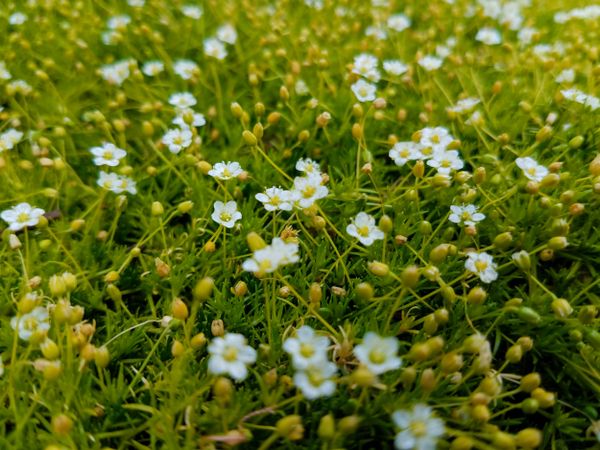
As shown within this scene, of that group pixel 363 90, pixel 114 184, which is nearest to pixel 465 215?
pixel 363 90

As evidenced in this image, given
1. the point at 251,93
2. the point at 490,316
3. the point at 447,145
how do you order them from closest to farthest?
the point at 490,316 → the point at 447,145 → the point at 251,93

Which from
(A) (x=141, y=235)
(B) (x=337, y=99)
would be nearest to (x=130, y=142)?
(A) (x=141, y=235)

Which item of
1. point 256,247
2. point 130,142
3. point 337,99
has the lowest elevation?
point 256,247

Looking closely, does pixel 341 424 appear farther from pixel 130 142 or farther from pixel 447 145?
pixel 130 142

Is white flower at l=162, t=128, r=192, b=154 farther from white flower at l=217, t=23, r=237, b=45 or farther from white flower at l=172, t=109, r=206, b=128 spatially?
white flower at l=217, t=23, r=237, b=45

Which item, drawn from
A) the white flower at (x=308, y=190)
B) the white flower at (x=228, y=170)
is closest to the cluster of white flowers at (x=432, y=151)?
the white flower at (x=308, y=190)

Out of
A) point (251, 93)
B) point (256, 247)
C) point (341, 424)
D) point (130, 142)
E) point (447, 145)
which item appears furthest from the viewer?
point (251, 93)

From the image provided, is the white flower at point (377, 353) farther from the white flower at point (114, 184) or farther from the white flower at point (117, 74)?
the white flower at point (117, 74)
